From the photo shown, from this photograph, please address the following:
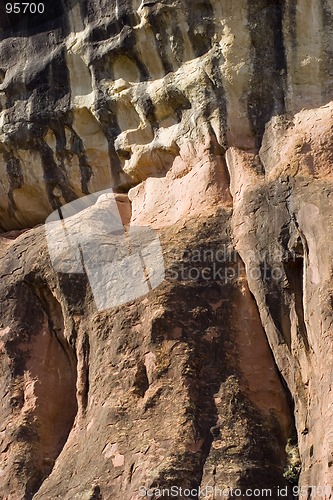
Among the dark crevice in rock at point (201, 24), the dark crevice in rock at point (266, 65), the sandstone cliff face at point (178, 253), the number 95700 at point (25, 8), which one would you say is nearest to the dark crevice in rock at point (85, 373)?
the sandstone cliff face at point (178, 253)

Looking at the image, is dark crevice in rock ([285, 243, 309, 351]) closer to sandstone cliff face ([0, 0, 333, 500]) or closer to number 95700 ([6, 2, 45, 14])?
sandstone cliff face ([0, 0, 333, 500])

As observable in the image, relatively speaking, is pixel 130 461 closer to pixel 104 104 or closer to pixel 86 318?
pixel 86 318

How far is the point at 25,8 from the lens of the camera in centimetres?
1450

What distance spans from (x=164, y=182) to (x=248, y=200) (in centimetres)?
170

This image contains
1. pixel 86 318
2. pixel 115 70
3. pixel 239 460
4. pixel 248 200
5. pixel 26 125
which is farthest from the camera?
pixel 26 125

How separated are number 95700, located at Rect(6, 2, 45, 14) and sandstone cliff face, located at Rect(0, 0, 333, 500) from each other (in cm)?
11

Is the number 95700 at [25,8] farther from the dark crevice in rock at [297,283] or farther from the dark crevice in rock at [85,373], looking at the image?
the dark crevice in rock at [297,283]

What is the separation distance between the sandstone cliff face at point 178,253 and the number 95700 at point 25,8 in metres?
0.11

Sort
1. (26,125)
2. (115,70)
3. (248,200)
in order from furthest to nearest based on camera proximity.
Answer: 1. (26,125)
2. (115,70)
3. (248,200)

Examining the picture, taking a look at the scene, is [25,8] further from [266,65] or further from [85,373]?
[85,373]

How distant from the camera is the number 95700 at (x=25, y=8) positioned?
14375mm

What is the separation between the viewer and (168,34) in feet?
42.2

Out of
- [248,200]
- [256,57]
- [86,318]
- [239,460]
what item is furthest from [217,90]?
[239,460]

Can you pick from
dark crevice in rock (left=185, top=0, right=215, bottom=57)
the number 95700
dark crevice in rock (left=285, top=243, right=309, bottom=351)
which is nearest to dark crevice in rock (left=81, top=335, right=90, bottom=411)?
dark crevice in rock (left=285, top=243, right=309, bottom=351)
